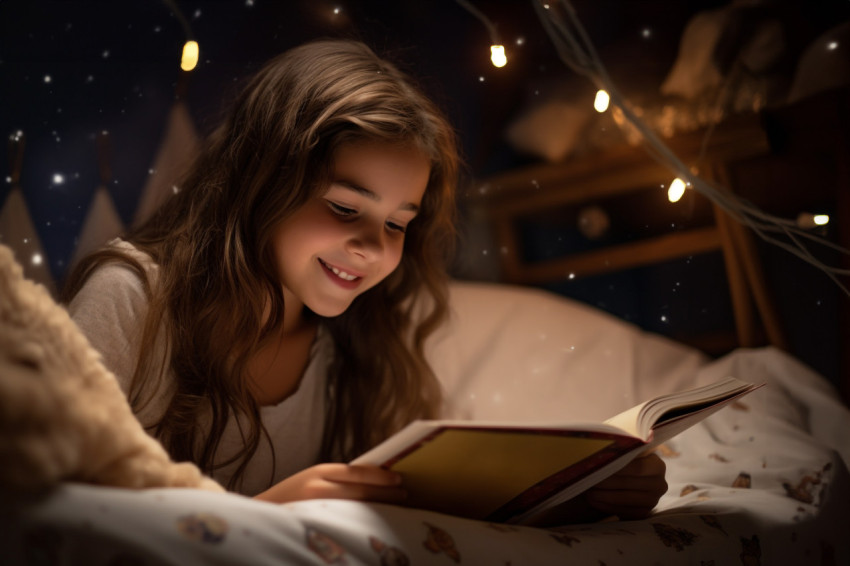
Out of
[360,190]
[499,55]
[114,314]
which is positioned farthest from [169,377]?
[499,55]

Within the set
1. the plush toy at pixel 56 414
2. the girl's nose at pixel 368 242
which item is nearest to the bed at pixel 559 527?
the plush toy at pixel 56 414

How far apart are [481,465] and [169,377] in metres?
0.48

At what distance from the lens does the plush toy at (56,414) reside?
16.9 inches

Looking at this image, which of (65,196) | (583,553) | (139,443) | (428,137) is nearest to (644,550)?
(583,553)

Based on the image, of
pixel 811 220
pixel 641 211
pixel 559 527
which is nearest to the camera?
pixel 559 527

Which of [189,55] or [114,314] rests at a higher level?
[189,55]

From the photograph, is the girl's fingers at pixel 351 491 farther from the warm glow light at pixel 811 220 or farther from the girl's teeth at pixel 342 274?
the warm glow light at pixel 811 220

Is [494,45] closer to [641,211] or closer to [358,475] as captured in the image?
[641,211]

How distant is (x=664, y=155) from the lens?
126cm

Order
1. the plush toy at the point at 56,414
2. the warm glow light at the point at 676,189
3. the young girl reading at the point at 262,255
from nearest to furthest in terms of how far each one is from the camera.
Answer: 1. the plush toy at the point at 56,414
2. the young girl reading at the point at 262,255
3. the warm glow light at the point at 676,189

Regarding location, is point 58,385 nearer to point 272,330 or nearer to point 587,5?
point 272,330

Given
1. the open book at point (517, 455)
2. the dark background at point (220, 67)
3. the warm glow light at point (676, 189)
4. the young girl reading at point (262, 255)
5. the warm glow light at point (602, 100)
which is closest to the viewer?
the open book at point (517, 455)

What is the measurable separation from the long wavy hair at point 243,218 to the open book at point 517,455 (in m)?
0.39

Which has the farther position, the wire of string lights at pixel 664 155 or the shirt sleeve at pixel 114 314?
the wire of string lights at pixel 664 155
